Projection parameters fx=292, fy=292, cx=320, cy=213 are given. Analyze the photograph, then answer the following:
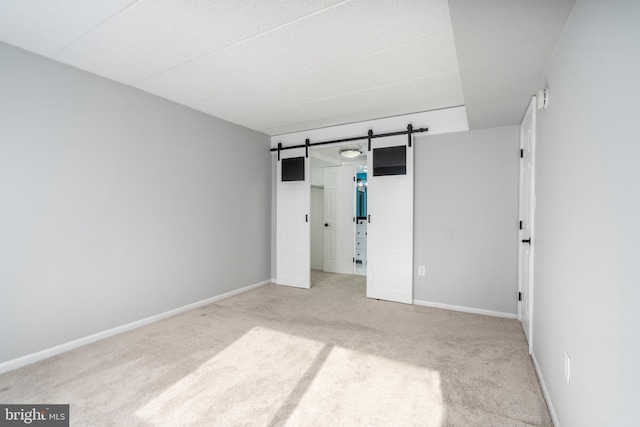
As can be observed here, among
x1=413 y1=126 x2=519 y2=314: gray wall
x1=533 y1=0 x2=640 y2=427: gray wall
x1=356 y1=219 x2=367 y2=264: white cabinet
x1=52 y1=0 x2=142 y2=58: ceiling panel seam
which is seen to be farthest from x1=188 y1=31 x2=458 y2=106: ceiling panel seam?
x1=356 y1=219 x2=367 y2=264: white cabinet

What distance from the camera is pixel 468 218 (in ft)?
11.7

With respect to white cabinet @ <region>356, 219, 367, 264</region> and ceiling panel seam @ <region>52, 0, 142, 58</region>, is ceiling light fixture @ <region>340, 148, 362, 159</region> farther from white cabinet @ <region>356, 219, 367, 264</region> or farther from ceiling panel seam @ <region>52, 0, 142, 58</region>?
ceiling panel seam @ <region>52, 0, 142, 58</region>

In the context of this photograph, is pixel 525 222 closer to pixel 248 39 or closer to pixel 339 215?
pixel 248 39

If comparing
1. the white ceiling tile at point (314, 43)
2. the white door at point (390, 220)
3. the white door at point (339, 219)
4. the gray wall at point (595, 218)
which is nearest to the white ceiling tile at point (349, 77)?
the white ceiling tile at point (314, 43)

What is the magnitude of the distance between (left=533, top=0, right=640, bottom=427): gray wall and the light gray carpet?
1.81 ft

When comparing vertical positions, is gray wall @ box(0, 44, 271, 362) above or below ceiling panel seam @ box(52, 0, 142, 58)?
below

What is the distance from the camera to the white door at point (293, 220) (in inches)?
181

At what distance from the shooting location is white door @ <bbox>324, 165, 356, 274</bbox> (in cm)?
580

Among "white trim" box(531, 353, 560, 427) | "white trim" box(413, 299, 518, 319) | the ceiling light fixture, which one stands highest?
the ceiling light fixture

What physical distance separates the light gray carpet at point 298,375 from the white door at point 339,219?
2.53m

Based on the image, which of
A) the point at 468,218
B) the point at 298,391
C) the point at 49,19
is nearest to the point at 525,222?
the point at 468,218

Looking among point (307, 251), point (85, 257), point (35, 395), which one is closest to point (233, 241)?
point (307, 251)

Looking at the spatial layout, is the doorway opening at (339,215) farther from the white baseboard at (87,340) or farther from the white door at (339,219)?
the white baseboard at (87,340)

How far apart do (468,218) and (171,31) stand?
11.5 ft
